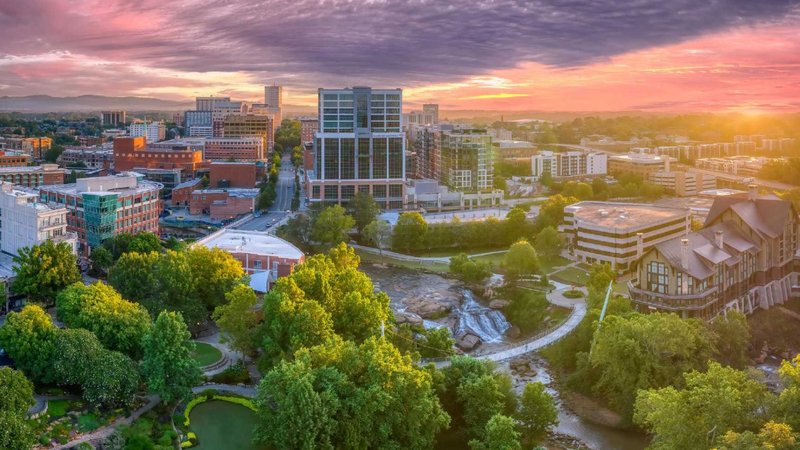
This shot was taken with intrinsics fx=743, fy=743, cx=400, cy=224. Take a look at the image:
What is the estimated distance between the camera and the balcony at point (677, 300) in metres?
24.5

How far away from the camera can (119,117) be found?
14275 cm

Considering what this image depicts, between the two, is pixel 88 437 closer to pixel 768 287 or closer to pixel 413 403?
pixel 413 403

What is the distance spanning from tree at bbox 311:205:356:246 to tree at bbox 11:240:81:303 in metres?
16.4

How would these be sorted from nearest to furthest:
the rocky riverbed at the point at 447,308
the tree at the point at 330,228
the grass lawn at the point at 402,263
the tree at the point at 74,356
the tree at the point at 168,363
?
1. the tree at the point at 74,356
2. the tree at the point at 168,363
3. the rocky riverbed at the point at 447,308
4. the grass lawn at the point at 402,263
5. the tree at the point at 330,228

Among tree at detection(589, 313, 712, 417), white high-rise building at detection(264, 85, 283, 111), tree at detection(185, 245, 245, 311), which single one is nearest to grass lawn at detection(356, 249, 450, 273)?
tree at detection(185, 245, 245, 311)

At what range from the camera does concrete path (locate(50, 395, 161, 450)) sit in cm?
1675

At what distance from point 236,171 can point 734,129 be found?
233 feet

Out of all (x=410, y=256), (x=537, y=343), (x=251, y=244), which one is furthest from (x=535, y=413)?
(x=410, y=256)

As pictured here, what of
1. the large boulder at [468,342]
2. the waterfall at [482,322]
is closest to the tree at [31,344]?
the large boulder at [468,342]

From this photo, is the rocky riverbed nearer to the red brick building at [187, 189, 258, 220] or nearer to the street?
the street

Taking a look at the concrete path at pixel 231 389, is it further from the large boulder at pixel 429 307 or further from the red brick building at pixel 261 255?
the large boulder at pixel 429 307

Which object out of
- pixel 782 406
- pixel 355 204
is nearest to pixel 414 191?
pixel 355 204

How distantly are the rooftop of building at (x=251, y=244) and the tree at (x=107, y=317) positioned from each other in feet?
31.4

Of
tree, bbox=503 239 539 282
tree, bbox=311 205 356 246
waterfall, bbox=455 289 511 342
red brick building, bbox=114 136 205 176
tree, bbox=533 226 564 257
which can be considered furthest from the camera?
red brick building, bbox=114 136 205 176
